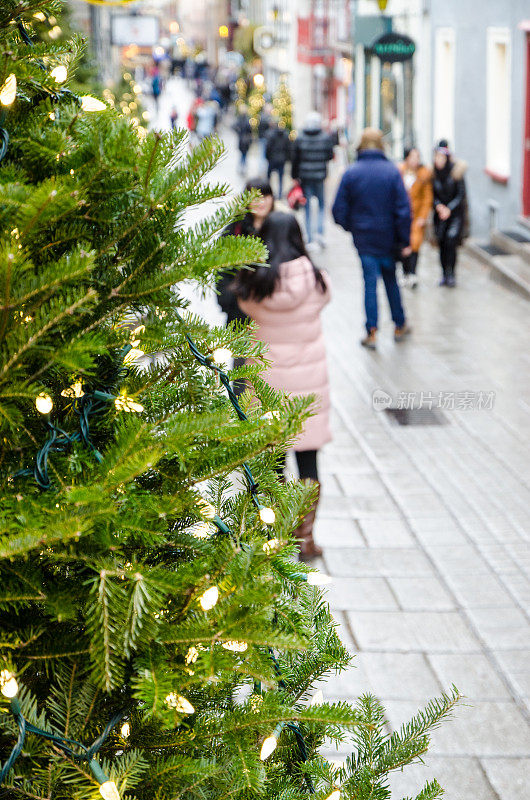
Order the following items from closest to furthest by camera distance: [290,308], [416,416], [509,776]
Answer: [509,776] < [290,308] < [416,416]

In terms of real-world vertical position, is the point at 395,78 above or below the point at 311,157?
above

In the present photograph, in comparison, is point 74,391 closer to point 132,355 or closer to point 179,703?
point 132,355

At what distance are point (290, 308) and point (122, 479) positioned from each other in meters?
3.82

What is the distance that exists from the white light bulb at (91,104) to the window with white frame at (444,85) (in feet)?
52.6

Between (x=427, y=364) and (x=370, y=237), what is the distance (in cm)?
125

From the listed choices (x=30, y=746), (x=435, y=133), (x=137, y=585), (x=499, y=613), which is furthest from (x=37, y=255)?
(x=435, y=133)

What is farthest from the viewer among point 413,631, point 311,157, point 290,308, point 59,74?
point 311,157

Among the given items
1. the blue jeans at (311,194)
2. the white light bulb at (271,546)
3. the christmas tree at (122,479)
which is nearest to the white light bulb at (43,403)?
the christmas tree at (122,479)

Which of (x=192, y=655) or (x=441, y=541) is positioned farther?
(x=441, y=541)

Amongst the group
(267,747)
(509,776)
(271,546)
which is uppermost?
(271,546)

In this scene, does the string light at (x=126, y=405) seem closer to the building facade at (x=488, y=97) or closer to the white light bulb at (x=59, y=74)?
the white light bulb at (x=59, y=74)

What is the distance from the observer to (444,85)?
18.0m

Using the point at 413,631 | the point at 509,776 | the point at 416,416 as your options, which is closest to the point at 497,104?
the point at 416,416

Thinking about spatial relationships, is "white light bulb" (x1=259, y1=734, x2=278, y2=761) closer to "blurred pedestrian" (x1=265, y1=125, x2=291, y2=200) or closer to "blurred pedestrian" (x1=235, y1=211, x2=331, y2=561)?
"blurred pedestrian" (x1=235, y1=211, x2=331, y2=561)
